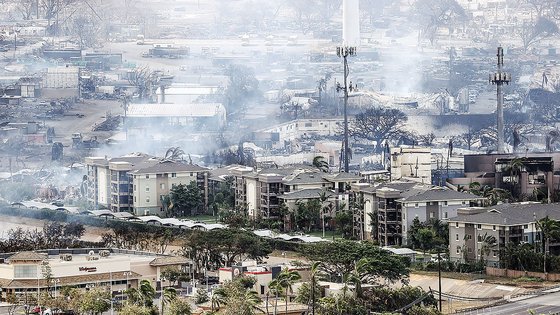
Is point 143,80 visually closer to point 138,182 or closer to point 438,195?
point 138,182

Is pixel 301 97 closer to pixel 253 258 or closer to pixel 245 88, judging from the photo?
pixel 245 88

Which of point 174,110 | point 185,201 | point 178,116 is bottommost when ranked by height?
point 185,201

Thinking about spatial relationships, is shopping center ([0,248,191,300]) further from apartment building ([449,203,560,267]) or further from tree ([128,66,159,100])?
tree ([128,66,159,100])

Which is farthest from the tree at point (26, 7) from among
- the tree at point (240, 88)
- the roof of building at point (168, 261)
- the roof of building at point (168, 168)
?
the roof of building at point (168, 261)

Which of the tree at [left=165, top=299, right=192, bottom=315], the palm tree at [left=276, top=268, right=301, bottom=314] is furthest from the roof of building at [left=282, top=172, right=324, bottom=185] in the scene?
the tree at [left=165, top=299, right=192, bottom=315]

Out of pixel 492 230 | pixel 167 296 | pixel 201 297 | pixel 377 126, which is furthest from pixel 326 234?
pixel 377 126
